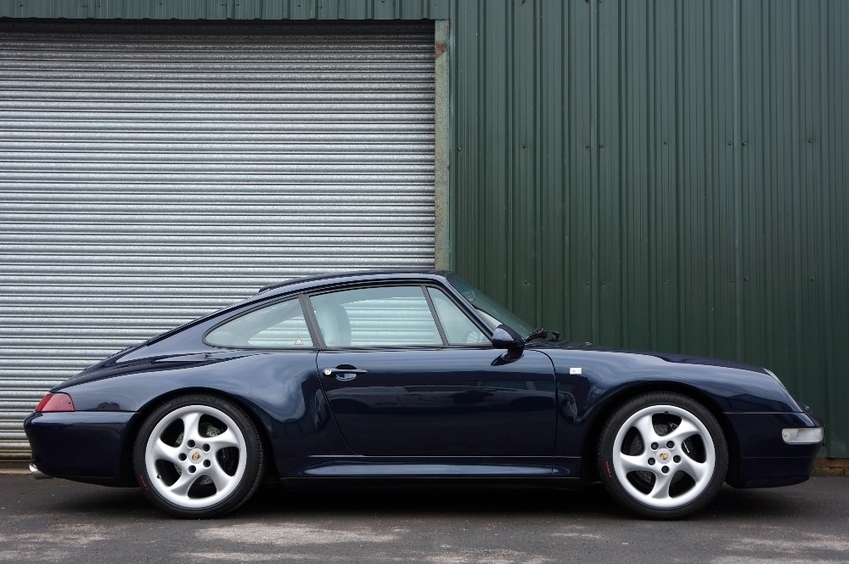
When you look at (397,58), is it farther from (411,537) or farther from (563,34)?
(411,537)

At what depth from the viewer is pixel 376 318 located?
565cm

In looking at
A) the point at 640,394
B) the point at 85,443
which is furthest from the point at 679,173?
the point at 85,443

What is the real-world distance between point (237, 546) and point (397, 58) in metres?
4.71

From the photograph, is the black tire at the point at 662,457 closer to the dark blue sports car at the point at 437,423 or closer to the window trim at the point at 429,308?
the dark blue sports car at the point at 437,423

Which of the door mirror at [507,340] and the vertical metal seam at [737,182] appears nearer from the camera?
the door mirror at [507,340]

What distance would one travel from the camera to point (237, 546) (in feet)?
15.5

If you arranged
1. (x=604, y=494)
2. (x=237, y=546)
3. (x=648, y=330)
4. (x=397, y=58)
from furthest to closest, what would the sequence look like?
(x=397, y=58) < (x=648, y=330) < (x=604, y=494) < (x=237, y=546)

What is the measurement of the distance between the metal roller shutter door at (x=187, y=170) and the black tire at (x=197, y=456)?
115 inches

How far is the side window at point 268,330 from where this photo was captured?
5578 mm

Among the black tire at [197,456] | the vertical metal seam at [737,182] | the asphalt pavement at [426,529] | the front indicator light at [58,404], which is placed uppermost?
the vertical metal seam at [737,182]

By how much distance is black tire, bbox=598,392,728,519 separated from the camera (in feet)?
17.2

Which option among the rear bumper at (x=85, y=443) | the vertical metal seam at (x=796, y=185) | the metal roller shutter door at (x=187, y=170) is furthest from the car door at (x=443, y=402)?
the vertical metal seam at (x=796, y=185)

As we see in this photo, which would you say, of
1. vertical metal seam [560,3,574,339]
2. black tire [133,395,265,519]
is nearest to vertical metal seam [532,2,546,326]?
vertical metal seam [560,3,574,339]

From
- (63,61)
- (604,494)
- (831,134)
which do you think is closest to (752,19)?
(831,134)
